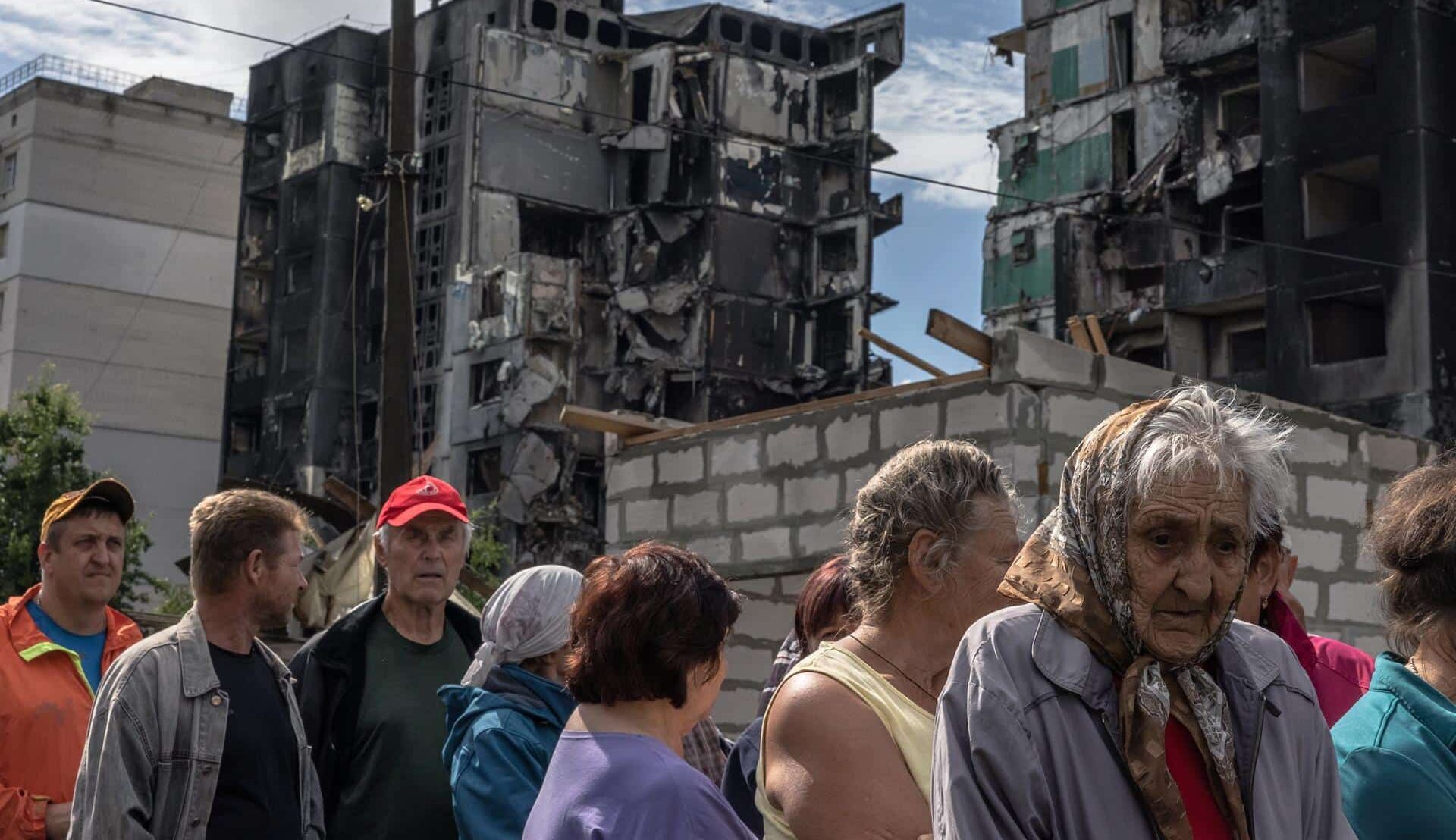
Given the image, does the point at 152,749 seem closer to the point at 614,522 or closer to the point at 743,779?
the point at 743,779

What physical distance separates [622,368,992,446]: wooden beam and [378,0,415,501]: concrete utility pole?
3.87m

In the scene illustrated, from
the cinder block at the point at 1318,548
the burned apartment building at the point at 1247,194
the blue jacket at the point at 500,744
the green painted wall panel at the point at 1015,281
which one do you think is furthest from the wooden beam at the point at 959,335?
the green painted wall panel at the point at 1015,281

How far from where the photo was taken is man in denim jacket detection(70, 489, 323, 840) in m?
4.34

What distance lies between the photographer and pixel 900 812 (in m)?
3.05

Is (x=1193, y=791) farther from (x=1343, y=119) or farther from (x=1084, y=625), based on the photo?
(x=1343, y=119)

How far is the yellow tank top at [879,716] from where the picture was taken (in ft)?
10.3

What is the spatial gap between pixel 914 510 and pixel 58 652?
292 cm

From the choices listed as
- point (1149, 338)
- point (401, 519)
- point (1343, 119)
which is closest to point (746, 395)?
point (1149, 338)

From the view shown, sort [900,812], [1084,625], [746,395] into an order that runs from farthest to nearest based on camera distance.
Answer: [746,395] < [900,812] < [1084,625]

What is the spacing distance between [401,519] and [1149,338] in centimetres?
4062

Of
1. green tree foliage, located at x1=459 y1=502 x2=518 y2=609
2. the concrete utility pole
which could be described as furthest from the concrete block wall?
green tree foliage, located at x1=459 y1=502 x2=518 y2=609

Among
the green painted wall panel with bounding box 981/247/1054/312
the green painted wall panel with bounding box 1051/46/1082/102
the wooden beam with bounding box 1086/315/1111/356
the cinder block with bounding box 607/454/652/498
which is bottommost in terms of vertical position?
the cinder block with bounding box 607/454/652/498

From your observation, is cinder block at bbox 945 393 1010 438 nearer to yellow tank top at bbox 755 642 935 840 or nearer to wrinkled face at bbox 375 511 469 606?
wrinkled face at bbox 375 511 469 606

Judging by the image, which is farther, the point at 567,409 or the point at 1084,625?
the point at 567,409
